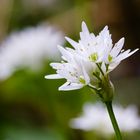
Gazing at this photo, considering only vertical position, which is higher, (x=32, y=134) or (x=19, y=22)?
(x=19, y=22)

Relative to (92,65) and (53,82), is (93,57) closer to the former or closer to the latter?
(92,65)

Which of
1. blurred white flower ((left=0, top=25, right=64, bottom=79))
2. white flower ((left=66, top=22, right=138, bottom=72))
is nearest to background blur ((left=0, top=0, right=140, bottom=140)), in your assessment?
blurred white flower ((left=0, top=25, right=64, bottom=79))

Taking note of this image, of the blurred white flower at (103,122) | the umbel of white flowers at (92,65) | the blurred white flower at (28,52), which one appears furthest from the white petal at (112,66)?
the blurred white flower at (28,52)

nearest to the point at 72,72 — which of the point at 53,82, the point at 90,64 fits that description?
the point at 90,64

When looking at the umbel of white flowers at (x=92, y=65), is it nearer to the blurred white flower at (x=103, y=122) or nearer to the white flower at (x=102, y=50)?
the white flower at (x=102, y=50)

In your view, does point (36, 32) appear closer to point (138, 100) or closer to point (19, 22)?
point (138, 100)

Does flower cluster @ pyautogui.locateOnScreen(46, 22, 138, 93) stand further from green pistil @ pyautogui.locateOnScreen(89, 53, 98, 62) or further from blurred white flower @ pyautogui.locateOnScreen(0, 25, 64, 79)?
blurred white flower @ pyautogui.locateOnScreen(0, 25, 64, 79)

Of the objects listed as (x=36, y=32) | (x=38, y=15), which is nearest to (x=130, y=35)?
(x=38, y=15)
